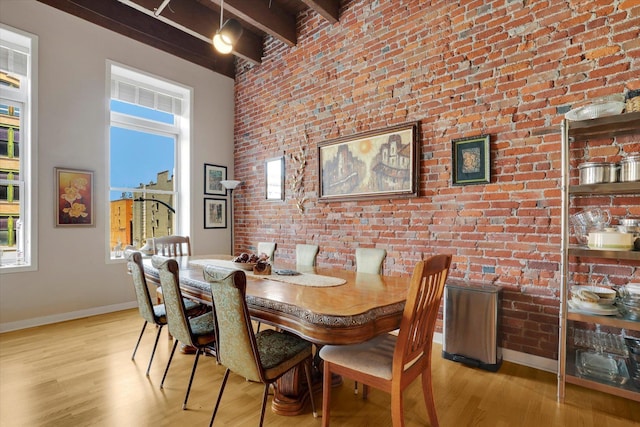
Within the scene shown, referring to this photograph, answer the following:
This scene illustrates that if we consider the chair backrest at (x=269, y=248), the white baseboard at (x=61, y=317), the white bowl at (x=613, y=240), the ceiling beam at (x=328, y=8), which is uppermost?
the ceiling beam at (x=328, y=8)

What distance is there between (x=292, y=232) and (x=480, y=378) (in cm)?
276

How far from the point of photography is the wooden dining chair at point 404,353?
5.16 ft

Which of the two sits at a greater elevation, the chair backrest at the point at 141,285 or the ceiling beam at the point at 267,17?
the ceiling beam at the point at 267,17

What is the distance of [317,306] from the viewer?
1.62 meters

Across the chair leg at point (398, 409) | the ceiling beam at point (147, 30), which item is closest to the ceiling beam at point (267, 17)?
the ceiling beam at point (147, 30)

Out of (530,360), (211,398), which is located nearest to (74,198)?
(211,398)

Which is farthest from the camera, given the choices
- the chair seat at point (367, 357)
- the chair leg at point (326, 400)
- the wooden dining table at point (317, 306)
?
the chair leg at point (326, 400)

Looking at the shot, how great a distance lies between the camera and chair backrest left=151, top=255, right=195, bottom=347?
6.55ft

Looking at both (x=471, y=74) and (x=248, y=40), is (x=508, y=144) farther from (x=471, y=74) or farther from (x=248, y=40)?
(x=248, y=40)

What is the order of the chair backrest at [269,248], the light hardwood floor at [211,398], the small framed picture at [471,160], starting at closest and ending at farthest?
the light hardwood floor at [211,398]
the small framed picture at [471,160]
the chair backrest at [269,248]

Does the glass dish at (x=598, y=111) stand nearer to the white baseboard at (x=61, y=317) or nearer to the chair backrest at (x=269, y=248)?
the chair backrest at (x=269, y=248)

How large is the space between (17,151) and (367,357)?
426 centimetres

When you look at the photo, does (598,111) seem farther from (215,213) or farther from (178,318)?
(215,213)

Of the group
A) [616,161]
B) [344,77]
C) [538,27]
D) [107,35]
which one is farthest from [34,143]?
[616,161]
